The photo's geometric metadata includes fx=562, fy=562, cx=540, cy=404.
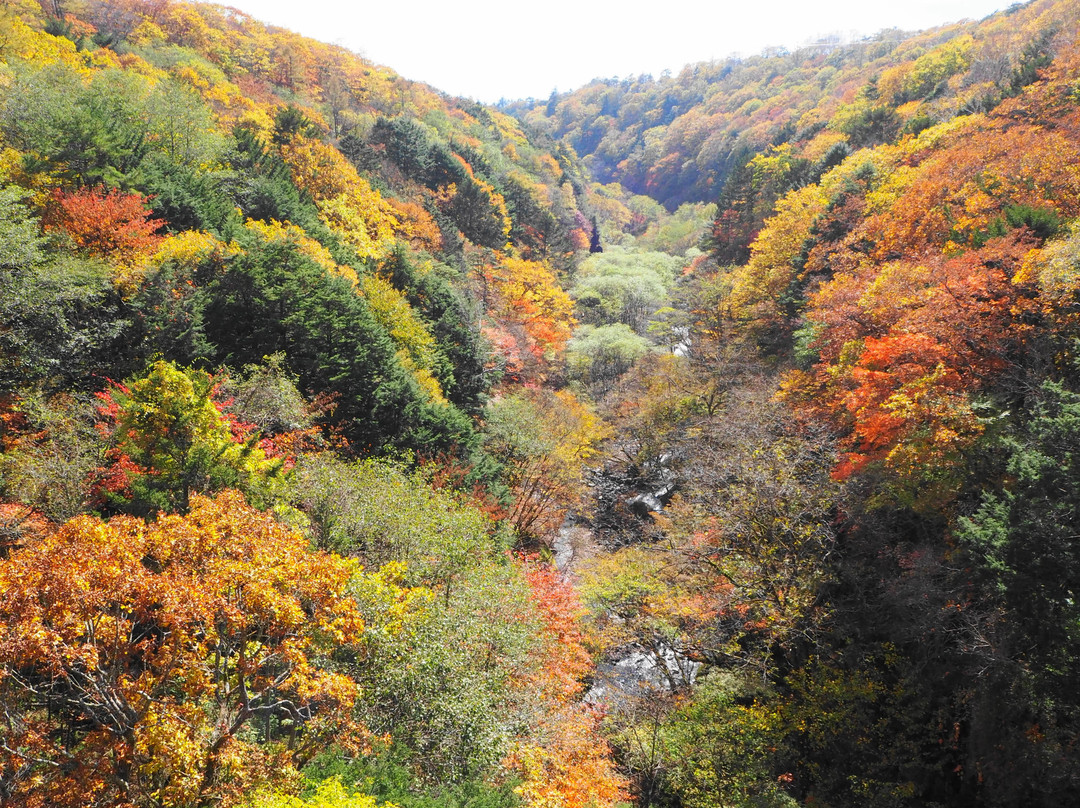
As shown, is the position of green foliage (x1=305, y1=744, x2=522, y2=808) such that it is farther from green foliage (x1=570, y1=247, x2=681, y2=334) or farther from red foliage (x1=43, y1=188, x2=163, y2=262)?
green foliage (x1=570, y1=247, x2=681, y2=334)

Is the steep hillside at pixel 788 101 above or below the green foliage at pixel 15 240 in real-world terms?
above

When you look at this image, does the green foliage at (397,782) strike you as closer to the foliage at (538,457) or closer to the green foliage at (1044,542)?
the green foliage at (1044,542)

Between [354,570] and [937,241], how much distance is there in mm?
26838

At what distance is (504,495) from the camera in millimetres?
28828

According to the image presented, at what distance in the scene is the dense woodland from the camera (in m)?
10.2

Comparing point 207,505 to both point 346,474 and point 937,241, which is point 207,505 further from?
point 937,241

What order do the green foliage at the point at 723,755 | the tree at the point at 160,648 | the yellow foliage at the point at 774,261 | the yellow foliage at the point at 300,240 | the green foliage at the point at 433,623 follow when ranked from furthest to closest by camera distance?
the yellow foliage at the point at 774,261 < the yellow foliage at the point at 300,240 < the green foliage at the point at 723,755 < the green foliage at the point at 433,623 < the tree at the point at 160,648

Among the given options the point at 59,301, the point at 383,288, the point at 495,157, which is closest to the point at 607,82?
the point at 495,157

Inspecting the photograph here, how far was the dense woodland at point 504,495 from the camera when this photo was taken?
10211 mm

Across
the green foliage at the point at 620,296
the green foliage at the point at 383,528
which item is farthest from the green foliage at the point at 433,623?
the green foliage at the point at 620,296

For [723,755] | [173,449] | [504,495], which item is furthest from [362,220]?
[723,755]

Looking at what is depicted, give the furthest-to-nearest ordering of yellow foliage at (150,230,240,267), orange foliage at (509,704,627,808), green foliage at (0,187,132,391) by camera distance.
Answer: yellow foliage at (150,230,240,267)
green foliage at (0,187,132,391)
orange foliage at (509,704,627,808)

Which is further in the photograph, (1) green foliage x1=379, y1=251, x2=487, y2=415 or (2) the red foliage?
(1) green foliage x1=379, y1=251, x2=487, y2=415

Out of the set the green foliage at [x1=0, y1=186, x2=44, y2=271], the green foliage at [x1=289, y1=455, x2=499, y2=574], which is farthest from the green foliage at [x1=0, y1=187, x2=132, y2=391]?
the green foliage at [x1=289, y1=455, x2=499, y2=574]
